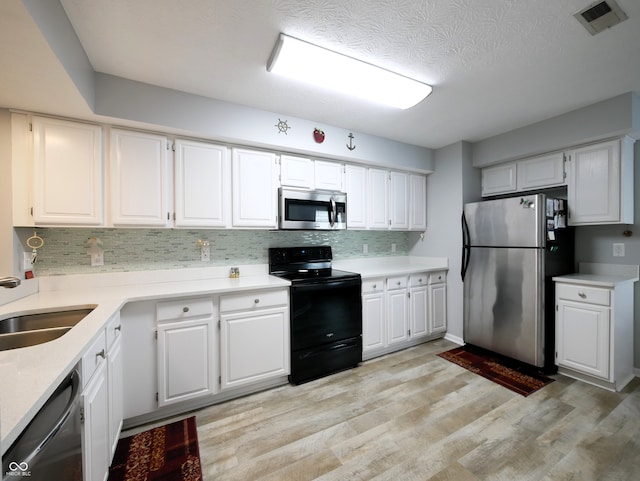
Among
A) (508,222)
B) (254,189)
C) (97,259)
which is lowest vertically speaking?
(97,259)

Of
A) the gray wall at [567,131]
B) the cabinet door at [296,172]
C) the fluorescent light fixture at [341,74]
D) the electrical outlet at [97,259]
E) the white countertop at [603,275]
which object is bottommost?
the white countertop at [603,275]

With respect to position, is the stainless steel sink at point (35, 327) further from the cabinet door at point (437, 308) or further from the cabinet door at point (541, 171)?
the cabinet door at point (541, 171)

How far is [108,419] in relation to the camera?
1.46 m

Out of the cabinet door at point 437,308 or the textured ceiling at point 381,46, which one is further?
the cabinet door at point 437,308

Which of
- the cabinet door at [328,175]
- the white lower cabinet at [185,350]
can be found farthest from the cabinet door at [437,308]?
the white lower cabinet at [185,350]

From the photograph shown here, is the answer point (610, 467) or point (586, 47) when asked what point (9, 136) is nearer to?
point (586, 47)

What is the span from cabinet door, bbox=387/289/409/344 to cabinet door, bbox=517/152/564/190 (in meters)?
1.77

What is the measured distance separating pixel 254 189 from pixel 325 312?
129 centimetres

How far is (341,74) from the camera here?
6.11 feet

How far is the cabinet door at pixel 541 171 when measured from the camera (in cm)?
278

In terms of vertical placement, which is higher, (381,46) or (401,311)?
(381,46)

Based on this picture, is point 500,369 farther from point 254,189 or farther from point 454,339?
point 254,189

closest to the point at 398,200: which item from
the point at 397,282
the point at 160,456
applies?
the point at 397,282

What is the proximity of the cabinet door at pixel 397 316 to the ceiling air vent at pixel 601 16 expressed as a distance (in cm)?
240
